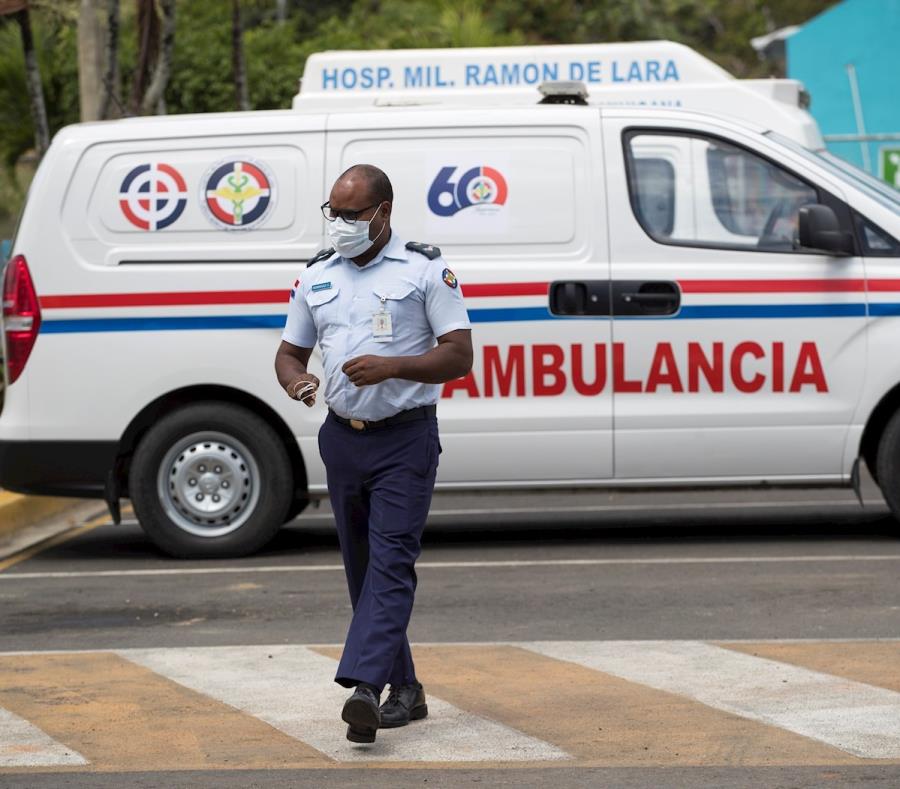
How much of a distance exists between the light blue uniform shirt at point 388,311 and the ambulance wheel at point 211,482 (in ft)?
12.5

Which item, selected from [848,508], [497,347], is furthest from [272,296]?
[848,508]

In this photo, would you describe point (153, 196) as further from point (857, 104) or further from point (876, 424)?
point (857, 104)

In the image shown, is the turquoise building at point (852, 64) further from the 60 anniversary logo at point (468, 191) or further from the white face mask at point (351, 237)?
the white face mask at point (351, 237)

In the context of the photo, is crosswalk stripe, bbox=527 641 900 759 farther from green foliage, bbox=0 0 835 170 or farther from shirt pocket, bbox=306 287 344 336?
green foliage, bbox=0 0 835 170

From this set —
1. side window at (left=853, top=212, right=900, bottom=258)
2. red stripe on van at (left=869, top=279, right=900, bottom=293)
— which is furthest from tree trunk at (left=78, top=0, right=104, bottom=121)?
red stripe on van at (left=869, top=279, right=900, bottom=293)

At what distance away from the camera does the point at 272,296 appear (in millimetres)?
9352

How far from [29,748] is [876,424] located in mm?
5284

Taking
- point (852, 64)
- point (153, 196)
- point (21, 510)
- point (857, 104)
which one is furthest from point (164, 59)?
point (852, 64)

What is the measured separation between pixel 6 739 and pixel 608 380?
437cm

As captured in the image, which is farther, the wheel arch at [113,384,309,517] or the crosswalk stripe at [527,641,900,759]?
the wheel arch at [113,384,309,517]

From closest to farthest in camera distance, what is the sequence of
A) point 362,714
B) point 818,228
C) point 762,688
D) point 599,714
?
point 362,714
point 599,714
point 762,688
point 818,228

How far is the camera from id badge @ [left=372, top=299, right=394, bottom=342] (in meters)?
5.62

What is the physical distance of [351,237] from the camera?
5.58 meters

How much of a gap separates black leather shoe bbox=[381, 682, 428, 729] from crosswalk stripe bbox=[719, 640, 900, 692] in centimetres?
142
